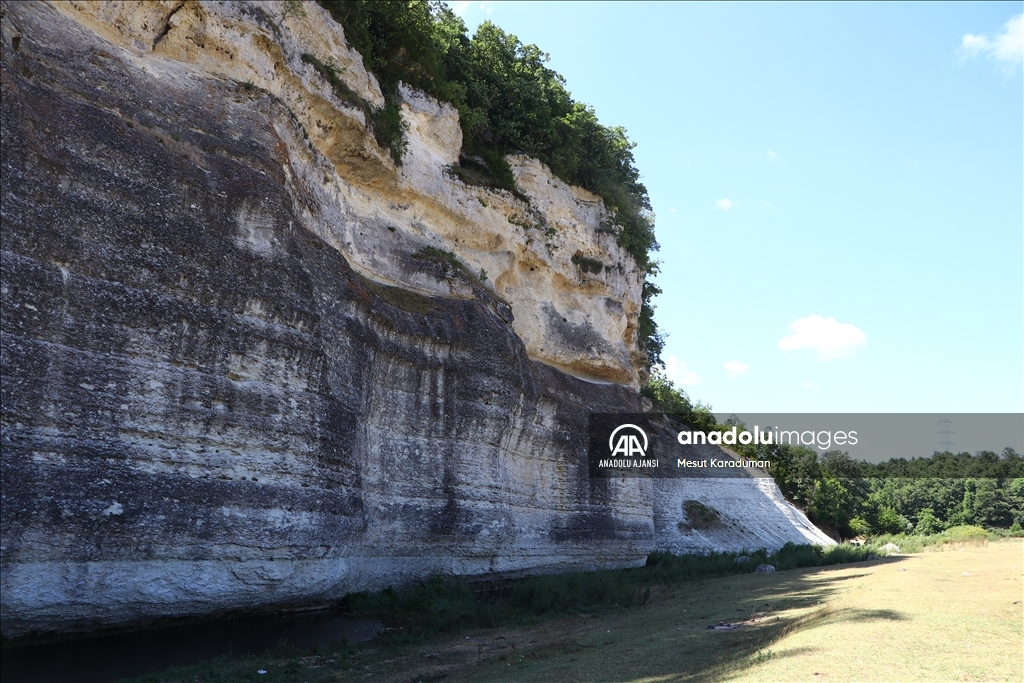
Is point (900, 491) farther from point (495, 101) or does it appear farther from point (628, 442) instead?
point (495, 101)

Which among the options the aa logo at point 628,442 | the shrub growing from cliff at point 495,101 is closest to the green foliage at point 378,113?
the shrub growing from cliff at point 495,101

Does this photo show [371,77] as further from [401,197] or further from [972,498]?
[972,498]

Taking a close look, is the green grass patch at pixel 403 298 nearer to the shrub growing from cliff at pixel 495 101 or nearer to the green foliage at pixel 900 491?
the shrub growing from cliff at pixel 495 101

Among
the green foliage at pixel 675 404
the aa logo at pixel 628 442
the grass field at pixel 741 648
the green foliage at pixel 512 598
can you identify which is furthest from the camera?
the green foliage at pixel 675 404

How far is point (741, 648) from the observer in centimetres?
904

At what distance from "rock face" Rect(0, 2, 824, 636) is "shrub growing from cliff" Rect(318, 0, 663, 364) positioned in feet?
3.73

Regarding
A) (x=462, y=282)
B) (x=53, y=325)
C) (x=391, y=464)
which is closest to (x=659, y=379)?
(x=462, y=282)

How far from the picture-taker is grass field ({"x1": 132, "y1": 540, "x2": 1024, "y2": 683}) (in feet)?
24.2

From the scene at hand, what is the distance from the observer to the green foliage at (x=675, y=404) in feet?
123

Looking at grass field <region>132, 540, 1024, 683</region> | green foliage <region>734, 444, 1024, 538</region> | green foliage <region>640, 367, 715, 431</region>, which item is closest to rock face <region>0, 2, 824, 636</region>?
grass field <region>132, 540, 1024, 683</region>

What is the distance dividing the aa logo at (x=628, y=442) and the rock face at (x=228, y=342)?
4.40 metres

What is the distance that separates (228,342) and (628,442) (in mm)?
14912

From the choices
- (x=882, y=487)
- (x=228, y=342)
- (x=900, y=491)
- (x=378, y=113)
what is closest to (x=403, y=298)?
(x=378, y=113)

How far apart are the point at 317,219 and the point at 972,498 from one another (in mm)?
48952
